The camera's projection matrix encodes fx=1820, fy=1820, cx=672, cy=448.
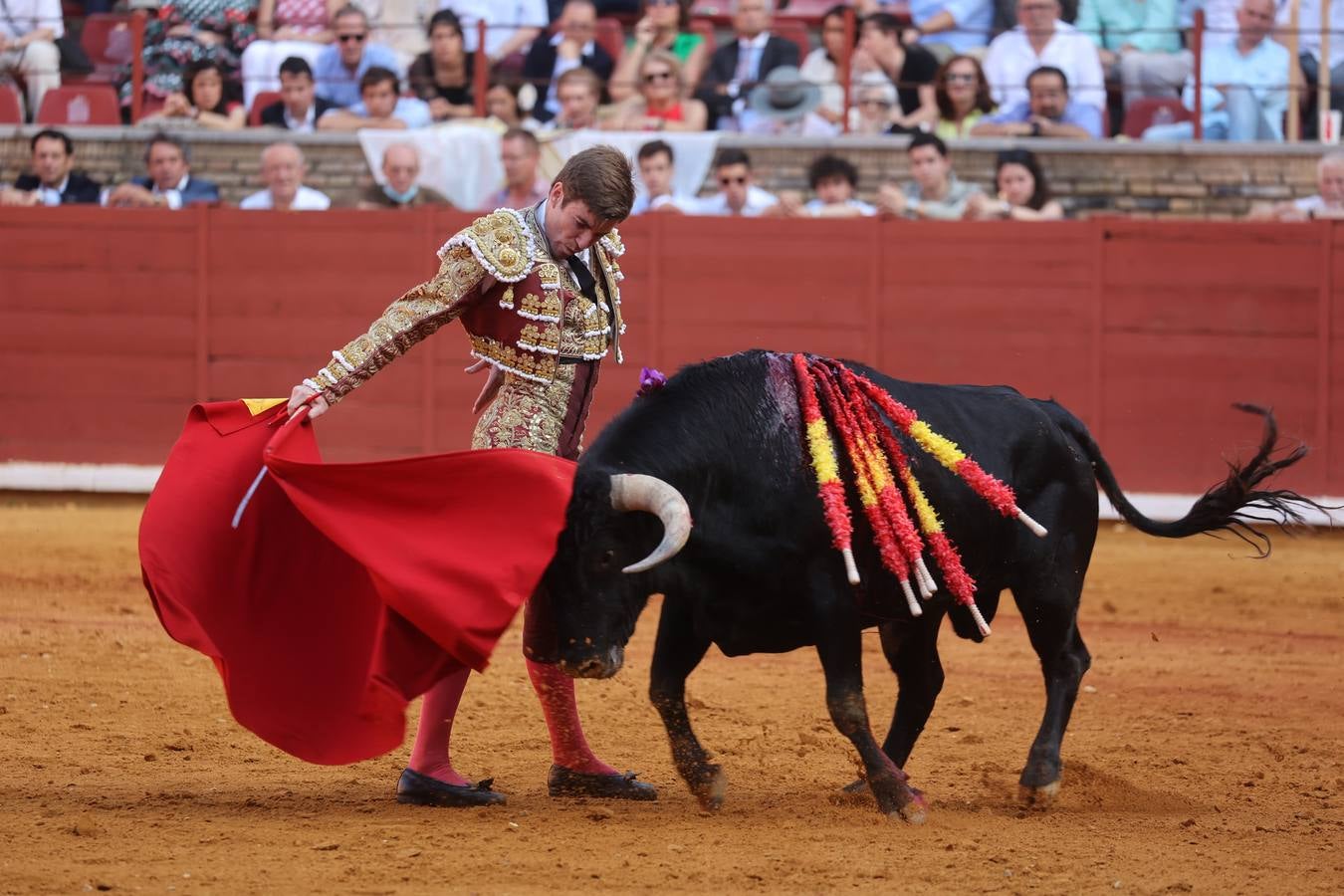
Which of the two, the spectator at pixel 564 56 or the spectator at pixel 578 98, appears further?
the spectator at pixel 564 56

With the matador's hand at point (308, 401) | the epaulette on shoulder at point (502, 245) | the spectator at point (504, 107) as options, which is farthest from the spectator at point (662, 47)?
the matador's hand at point (308, 401)

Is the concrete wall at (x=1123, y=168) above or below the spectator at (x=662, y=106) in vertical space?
below

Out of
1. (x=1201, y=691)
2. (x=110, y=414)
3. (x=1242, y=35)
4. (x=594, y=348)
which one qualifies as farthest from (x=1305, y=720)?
(x=110, y=414)

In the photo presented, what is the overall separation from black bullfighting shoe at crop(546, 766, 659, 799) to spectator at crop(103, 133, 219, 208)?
20.0ft

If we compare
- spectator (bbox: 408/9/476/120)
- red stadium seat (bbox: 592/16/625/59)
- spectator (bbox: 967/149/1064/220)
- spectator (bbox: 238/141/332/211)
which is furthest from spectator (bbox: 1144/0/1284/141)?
spectator (bbox: 238/141/332/211)

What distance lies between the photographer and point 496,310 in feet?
11.4

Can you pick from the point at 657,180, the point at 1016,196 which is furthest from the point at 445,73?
the point at 1016,196

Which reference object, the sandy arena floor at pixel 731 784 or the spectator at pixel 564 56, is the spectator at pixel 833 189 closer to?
the spectator at pixel 564 56

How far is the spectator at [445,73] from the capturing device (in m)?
9.17

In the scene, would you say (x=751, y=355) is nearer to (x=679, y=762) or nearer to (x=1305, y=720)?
(x=679, y=762)

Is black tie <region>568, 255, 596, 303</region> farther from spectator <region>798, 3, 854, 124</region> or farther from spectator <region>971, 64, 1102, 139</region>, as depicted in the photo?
spectator <region>971, 64, 1102, 139</region>

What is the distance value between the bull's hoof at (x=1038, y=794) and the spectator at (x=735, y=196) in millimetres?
5277

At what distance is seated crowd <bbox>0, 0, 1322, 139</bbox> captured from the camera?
29.0ft

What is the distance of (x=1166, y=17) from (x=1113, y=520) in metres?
2.63
